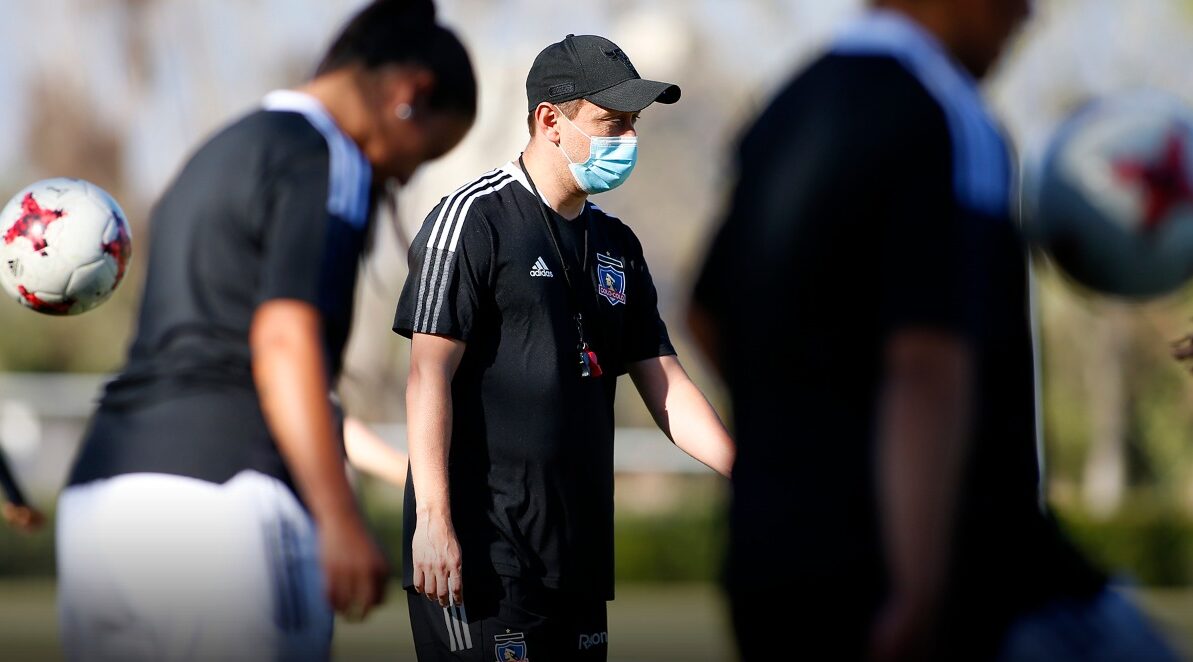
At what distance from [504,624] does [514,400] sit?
61 centimetres

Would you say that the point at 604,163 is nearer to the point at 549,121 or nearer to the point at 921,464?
the point at 549,121

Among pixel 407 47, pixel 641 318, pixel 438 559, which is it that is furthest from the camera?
pixel 641 318

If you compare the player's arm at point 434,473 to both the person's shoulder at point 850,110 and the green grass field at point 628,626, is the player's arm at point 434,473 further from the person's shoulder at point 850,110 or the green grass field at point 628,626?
the green grass field at point 628,626

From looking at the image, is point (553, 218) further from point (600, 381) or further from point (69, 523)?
point (69, 523)

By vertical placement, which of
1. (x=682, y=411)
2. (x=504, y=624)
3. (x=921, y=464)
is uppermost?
(x=921, y=464)

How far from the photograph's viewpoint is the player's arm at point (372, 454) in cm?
455

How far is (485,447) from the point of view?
4168mm

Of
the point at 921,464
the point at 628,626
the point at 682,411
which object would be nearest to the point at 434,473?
the point at 682,411

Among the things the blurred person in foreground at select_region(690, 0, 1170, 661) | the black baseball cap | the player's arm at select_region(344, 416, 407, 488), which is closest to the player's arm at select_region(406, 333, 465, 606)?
the player's arm at select_region(344, 416, 407, 488)

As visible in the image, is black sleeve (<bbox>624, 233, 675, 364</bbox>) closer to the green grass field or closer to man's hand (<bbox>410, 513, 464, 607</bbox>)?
man's hand (<bbox>410, 513, 464, 607</bbox>)

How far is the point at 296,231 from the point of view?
10.0 ft

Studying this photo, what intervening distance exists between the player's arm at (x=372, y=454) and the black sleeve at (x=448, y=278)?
51cm

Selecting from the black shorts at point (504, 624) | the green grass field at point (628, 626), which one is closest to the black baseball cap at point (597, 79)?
the black shorts at point (504, 624)

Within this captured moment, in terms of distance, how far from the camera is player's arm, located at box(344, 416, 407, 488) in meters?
4.55
